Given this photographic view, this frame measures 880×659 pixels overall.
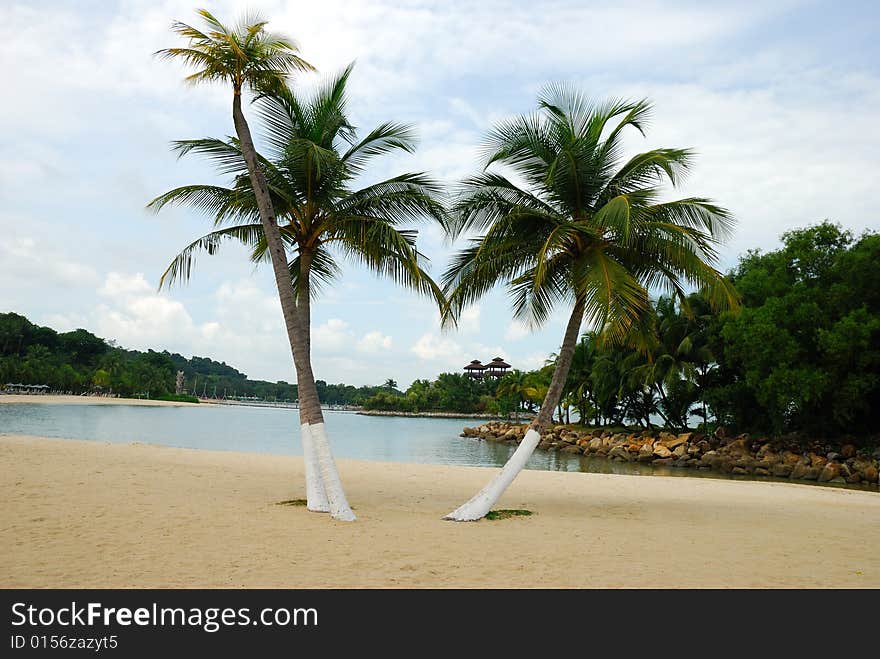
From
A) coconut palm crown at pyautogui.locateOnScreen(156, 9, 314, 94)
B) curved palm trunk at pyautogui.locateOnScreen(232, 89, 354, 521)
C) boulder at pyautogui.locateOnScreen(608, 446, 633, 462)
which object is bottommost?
boulder at pyautogui.locateOnScreen(608, 446, 633, 462)

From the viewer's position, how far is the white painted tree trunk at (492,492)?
10.1 metres

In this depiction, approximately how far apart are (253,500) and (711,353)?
29931mm

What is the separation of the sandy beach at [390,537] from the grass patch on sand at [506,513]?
14.8 inches

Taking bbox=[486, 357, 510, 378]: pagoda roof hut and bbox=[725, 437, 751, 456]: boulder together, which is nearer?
bbox=[725, 437, 751, 456]: boulder

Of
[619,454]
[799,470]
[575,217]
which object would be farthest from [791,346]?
[575,217]

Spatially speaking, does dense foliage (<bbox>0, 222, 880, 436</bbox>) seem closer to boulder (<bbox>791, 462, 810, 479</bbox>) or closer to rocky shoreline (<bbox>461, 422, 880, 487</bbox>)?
rocky shoreline (<bbox>461, 422, 880, 487</bbox>)

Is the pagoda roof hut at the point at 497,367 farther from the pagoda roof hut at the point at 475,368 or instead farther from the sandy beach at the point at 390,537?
the sandy beach at the point at 390,537

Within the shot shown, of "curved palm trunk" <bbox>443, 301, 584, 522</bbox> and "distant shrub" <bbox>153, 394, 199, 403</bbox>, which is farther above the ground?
"curved palm trunk" <bbox>443, 301, 584, 522</bbox>

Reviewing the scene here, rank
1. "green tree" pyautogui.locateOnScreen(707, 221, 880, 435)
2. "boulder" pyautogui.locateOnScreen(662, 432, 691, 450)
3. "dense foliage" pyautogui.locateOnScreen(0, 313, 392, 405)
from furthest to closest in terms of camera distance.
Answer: "dense foliage" pyautogui.locateOnScreen(0, 313, 392, 405) < "boulder" pyautogui.locateOnScreen(662, 432, 691, 450) < "green tree" pyautogui.locateOnScreen(707, 221, 880, 435)

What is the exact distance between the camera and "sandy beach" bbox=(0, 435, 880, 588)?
646 cm

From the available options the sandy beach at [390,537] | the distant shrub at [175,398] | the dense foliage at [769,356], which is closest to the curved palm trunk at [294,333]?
the sandy beach at [390,537]

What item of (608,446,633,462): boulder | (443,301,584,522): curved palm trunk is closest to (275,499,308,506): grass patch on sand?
(443,301,584,522): curved palm trunk

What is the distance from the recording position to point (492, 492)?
10.3 metres
